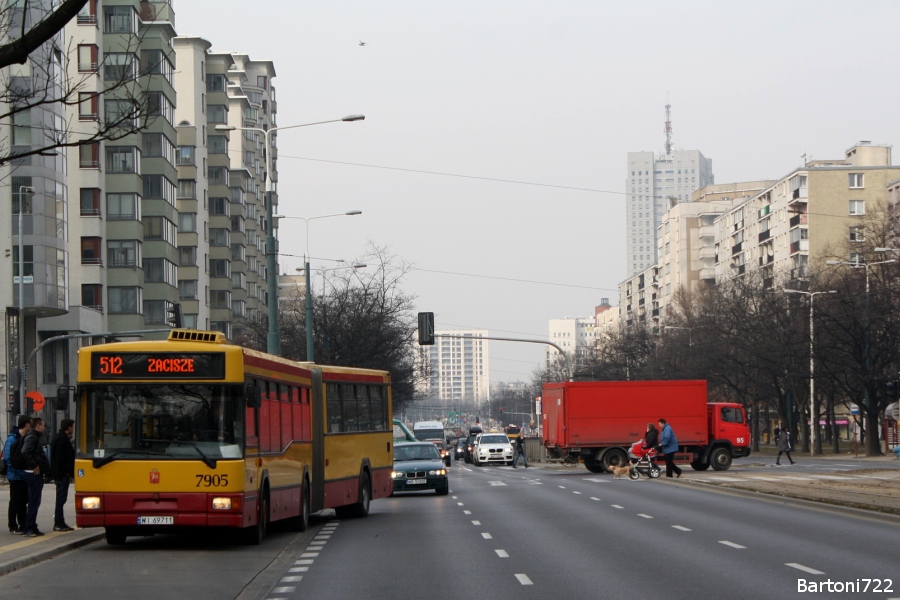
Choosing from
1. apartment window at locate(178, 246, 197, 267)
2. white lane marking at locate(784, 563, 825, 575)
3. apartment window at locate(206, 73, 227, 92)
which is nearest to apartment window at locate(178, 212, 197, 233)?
apartment window at locate(178, 246, 197, 267)

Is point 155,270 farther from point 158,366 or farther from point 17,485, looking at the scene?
point 158,366

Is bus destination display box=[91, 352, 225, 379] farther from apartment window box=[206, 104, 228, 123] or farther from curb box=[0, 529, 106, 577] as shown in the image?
apartment window box=[206, 104, 228, 123]

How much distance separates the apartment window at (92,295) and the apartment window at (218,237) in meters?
33.5

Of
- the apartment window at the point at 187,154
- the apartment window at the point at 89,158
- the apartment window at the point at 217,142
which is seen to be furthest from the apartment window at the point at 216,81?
the apartment window at the point at 89,158

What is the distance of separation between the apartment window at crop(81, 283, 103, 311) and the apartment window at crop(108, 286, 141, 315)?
128 centimetres

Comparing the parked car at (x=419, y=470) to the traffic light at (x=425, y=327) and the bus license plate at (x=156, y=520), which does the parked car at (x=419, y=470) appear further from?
the bus license plate at (x=156, y=520)

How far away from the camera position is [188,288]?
9119 cm

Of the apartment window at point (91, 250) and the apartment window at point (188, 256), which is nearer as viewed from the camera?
the apartment window at point (91, 250)

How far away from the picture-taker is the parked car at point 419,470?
33781mm

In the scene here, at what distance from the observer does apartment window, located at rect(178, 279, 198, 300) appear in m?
90.6

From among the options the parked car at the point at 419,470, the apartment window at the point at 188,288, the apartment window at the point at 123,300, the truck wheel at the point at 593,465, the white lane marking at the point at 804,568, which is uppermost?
the apartment window at the point at 188,288

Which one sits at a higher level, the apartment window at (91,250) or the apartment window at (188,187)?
the apartment window at (188,187)

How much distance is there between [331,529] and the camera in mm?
22656

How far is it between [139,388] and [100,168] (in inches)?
2128
